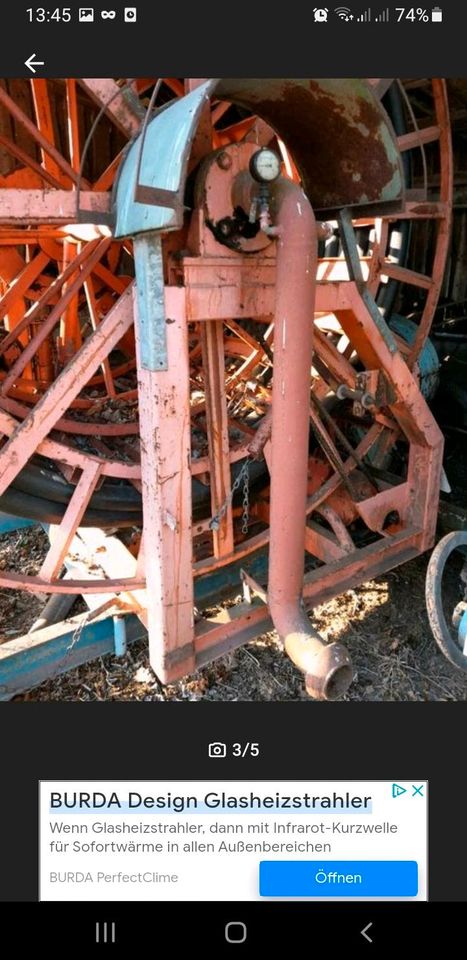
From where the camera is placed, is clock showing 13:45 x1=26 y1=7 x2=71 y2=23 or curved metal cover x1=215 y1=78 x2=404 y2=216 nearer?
clock showing 13:45 x1=26 y1=7 x2=71 y2=23

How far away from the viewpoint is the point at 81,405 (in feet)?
7.98

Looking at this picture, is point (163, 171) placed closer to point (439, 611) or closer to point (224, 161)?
point (224, 161)

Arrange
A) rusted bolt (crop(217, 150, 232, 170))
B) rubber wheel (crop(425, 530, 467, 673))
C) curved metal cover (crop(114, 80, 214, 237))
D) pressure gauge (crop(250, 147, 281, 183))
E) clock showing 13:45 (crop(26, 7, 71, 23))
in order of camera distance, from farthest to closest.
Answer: rubber wheel (crop(425, 530, 467, 673)) < rusted bolt (crop(217, 150, 232, 170)) < pressure gauge (crop(250, 147, 281, 183)) < curved metal cover (crop(114, 80, 214, 237)) < clock showing 13:45 (crop(26, 7, 71, 23))

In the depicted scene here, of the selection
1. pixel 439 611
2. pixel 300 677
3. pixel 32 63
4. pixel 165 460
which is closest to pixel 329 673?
pixel 439 611

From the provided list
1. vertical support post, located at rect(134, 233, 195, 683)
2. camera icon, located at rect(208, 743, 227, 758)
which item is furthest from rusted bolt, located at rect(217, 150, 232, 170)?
camera icon, located at rect(208, 743, 227, 758)

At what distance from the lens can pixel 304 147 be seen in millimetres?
1754

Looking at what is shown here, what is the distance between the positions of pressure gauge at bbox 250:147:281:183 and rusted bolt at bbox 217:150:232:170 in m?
0.13

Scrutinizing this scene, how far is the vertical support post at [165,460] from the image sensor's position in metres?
1.24

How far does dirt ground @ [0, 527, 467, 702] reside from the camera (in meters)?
2.12

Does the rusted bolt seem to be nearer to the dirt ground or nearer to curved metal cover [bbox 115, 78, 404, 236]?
curved metal cover [bbox 115, 78, 404, 236]

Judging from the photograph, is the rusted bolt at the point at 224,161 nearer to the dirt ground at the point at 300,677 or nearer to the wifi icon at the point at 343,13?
the wifi icon at the point at 343,13

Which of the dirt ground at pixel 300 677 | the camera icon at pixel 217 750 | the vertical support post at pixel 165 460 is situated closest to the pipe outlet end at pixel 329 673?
the camera icon at pixel 217 750

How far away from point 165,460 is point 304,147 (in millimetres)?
1058

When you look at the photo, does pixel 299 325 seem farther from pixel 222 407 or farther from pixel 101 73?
pixel 101 73
